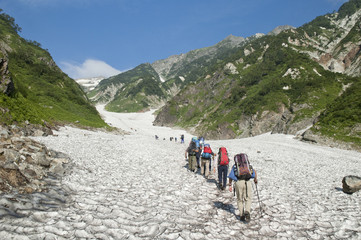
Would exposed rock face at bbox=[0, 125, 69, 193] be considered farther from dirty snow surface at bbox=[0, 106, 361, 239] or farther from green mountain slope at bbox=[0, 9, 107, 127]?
green mountain slope at bbox=[0, 9, 107, 127]

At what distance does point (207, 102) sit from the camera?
4560 inches

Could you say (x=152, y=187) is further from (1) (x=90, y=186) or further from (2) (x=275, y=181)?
(2) (x=275, y=181)

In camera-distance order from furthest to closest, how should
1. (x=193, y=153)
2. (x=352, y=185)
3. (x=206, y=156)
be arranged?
(x=193, y=153), (x=206, y=156), (x=352, y=185)

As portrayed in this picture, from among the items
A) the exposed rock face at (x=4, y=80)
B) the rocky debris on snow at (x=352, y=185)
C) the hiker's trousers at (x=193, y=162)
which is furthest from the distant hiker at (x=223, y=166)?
the exposed rock face at (x=4, y=80)

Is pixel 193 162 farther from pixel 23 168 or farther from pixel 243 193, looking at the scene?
pixel 23 168

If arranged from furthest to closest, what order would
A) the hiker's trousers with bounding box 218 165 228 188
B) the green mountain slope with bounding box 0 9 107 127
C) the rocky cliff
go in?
the rocky cliff → the green mountain slope with bounding box 0 9 107 127 → the hiker's trousers with bounding box 218 165 228 188

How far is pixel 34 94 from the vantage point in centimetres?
5041

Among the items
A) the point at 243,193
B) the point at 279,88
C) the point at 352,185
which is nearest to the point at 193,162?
the point at 243,193

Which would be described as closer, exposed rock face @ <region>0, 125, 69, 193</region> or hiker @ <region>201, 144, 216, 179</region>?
exposed rock face @ <region>0, 125, 69, 193</region>

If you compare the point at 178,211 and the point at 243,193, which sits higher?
the point at 243,193

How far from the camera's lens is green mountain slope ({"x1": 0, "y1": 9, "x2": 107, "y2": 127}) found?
23.8 m

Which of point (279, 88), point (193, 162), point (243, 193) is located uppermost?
point (279, 88)

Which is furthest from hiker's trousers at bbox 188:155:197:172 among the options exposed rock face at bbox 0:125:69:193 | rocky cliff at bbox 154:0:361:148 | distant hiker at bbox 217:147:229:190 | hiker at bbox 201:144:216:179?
rocky cliff at bbox 154:0:361:148

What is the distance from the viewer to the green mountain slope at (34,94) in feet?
78.2
